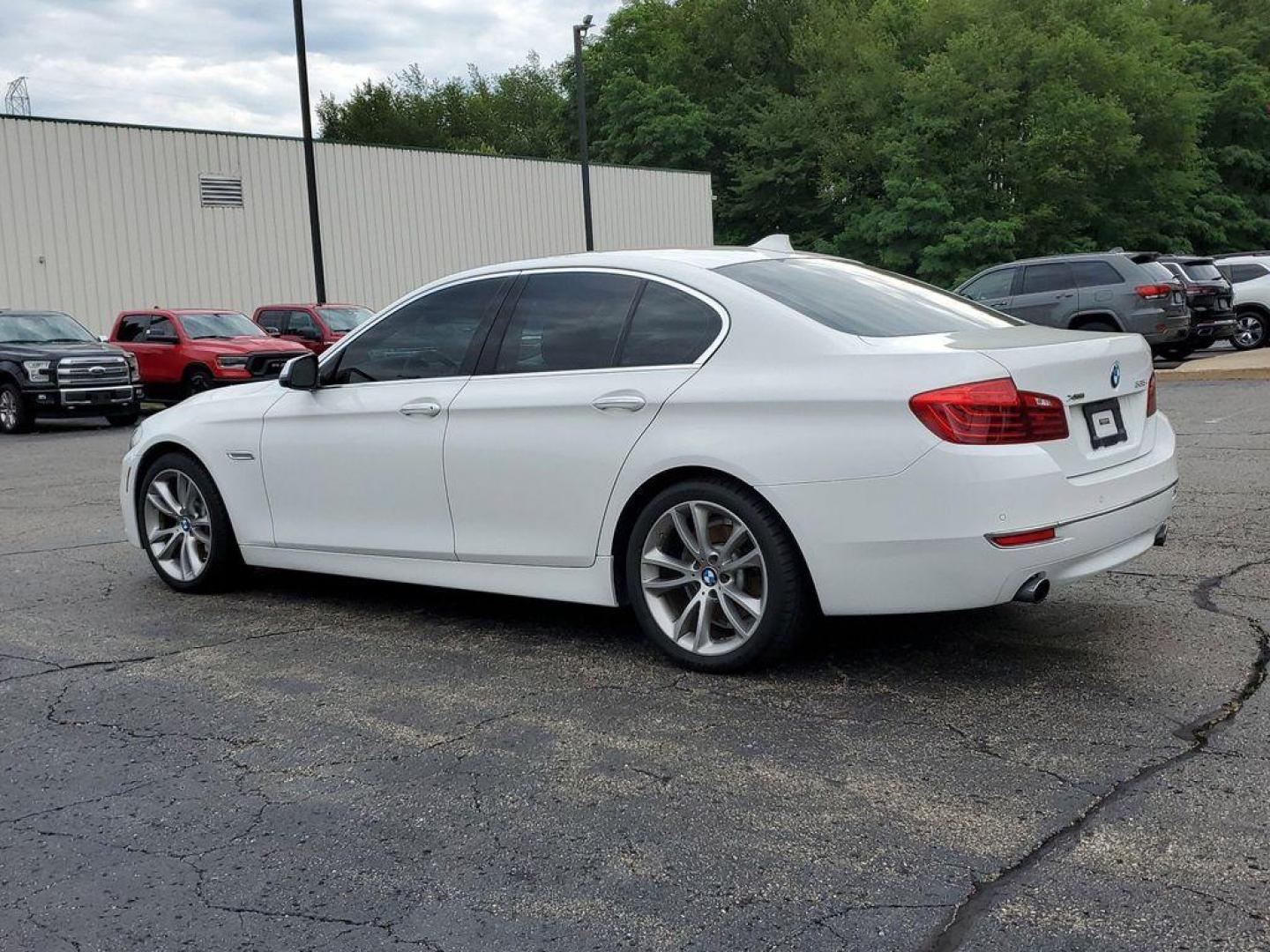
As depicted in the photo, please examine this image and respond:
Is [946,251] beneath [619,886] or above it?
above

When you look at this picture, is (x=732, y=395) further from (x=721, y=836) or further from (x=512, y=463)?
(x=721, y=836)

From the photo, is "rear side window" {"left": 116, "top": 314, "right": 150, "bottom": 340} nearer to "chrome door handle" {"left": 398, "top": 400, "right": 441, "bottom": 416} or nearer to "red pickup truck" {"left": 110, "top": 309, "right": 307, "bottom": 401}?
"red pickup truck" {"left": 110, "top": 309, "right": 307, "bottom": 401}

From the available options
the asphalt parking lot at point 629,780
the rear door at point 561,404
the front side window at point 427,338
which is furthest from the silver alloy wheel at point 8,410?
the rear door at point 561,404

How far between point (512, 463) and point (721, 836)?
2227mm

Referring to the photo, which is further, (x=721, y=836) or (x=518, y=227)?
(x=518, y=227)

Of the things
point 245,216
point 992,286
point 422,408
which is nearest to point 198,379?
point 245,216

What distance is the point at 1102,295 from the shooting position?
1836 centimetres

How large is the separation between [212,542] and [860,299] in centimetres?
345

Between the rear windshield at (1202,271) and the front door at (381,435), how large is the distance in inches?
676

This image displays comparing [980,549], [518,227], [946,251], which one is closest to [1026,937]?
[980,549]

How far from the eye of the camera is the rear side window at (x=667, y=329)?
497 cm

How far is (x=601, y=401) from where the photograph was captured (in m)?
5.04

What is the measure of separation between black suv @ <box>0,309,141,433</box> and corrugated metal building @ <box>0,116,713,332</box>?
8.00m

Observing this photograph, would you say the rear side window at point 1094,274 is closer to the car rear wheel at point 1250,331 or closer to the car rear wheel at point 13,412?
the car rear wheel at point 1250,331
